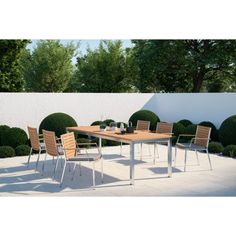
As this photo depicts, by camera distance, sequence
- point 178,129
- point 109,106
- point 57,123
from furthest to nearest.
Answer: point 109,106, point 178,129, point 57,123

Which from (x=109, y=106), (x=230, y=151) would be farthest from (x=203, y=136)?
(x=109, y=106)

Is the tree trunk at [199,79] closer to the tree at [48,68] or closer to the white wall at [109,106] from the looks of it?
the tree at [48,68]

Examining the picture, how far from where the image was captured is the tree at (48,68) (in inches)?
875

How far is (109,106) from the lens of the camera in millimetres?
13047

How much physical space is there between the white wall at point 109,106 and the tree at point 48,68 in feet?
32.3

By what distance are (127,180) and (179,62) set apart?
53.7 ft

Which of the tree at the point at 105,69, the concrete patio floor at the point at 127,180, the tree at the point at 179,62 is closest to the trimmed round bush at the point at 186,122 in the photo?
the concrete patio floor at the point at 127,180

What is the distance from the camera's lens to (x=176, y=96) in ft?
44.3

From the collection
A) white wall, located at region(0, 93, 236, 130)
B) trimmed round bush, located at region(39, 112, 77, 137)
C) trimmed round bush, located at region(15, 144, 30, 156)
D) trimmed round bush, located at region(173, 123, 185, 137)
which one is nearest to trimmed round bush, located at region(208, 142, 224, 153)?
trimmed round bush, located at region(173, 123, 185, 137)

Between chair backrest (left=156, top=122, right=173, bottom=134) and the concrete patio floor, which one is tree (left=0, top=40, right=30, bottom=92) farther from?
chair backrest (left=156, top=122, right=173, bottom=134)

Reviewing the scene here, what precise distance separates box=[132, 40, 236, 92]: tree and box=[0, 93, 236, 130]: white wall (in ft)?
26.2

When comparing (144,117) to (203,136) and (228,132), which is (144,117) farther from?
(203,136)
